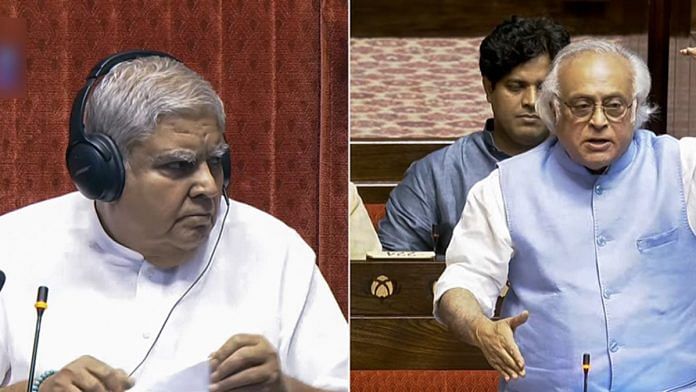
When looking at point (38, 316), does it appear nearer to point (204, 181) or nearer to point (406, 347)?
point (204, 181)

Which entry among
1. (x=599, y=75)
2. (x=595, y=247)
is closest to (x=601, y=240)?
(x=595, y=247)

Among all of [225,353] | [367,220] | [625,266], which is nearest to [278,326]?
[225,353]

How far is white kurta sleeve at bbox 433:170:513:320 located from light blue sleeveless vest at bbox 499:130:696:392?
0.08 ft

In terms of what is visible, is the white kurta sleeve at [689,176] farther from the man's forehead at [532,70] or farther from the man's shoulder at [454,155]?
the man's shoulder at [454,155]

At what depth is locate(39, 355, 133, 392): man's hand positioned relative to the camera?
221cm

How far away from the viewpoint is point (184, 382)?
2.27m

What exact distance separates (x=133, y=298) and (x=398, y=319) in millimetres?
1309

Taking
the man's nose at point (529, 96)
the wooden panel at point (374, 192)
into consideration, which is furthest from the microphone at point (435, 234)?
the wooden panel at point (374, 192)

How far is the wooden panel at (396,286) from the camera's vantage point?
3469 mm

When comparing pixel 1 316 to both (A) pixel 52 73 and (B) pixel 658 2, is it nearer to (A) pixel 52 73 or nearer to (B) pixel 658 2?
(A) pixel 52 73

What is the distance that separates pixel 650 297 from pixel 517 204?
0.92 ft

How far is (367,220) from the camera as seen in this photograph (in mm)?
3703

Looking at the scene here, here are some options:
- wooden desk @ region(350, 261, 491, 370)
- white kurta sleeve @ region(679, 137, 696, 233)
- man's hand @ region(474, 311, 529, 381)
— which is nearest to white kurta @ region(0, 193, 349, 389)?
man's hand @ region(474, 311, 529, 381)

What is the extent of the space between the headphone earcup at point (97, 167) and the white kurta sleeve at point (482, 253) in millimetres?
708
